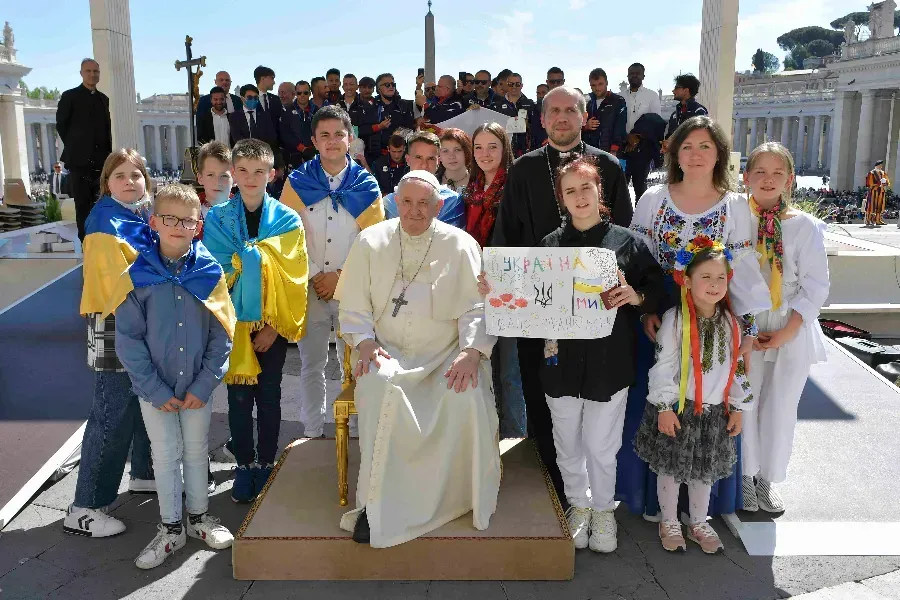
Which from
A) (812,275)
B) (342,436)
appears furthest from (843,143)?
(342,436)

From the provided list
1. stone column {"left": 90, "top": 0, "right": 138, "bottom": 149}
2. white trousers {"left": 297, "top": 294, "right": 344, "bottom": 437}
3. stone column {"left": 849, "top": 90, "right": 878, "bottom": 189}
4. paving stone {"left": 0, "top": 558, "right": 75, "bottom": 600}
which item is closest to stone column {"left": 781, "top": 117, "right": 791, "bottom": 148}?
stone column {"left": 849, "top": 90, "right": 878, "bottom": 189}

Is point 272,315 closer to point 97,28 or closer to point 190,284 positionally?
point 190,284

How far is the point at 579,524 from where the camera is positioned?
11.1 feet

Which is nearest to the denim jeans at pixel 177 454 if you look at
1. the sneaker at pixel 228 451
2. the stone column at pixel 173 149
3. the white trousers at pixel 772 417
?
the sneaker at pixel 228 451

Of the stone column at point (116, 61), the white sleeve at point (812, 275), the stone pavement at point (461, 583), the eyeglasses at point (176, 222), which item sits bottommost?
the stone pavement at point (461, 583)

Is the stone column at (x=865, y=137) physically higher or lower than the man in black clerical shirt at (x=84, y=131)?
higher

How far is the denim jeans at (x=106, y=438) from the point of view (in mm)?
3396

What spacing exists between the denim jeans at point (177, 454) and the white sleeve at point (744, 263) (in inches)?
99.2

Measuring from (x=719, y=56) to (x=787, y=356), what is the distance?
Answer: 6.87 meters

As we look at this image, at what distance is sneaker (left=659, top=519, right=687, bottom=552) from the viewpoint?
3.32 meters

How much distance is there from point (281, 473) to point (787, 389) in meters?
2.57

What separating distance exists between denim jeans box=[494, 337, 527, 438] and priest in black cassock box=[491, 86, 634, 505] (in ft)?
0.76

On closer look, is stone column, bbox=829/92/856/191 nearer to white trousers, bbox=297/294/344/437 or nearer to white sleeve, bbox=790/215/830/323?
white sleeve, bbox=790/215/830/323

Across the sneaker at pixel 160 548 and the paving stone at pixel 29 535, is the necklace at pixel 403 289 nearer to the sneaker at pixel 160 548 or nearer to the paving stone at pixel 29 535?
the sneaker at pixel 160 548
